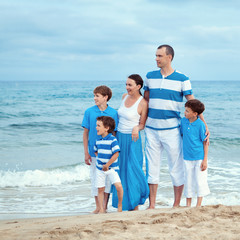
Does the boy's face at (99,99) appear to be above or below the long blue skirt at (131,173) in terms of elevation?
above

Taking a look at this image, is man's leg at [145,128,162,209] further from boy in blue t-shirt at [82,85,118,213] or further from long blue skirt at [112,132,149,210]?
boy in blue t-shirt at [82,85,118,213]

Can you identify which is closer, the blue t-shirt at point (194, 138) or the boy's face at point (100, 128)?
the boy's face at point (100, 128)

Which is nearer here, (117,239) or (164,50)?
(117,239)

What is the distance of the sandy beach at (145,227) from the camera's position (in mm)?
3277

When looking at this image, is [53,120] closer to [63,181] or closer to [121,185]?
[63,181]

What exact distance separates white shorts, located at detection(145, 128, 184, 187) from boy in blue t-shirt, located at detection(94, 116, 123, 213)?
0.50 meters

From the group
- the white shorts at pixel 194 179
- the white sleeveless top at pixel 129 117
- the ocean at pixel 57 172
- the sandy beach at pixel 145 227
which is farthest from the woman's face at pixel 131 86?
the ocean at pixel 57 172

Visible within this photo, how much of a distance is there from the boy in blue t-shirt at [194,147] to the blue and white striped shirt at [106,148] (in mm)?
896

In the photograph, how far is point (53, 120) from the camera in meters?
18.6

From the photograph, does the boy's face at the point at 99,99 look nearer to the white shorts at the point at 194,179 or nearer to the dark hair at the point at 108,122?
the dark hair at the point at 108,122

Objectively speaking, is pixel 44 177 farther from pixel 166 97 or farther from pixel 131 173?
pixel 166 97

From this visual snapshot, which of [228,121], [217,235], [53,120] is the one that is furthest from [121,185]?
[228,121]

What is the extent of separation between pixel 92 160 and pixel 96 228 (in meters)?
1.38

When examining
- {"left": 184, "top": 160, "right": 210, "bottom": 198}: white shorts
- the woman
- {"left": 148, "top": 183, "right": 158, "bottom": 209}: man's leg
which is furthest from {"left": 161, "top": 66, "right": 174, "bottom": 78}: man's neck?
→ {"left": 148, "top": 183, "right": 158, "bottom": 209}: man's leg
